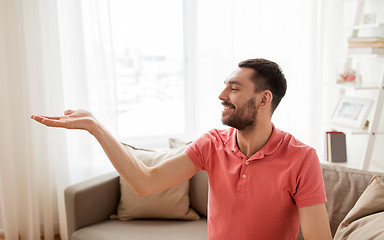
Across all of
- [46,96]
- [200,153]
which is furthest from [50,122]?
[46,96]

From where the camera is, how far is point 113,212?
8.39 feet

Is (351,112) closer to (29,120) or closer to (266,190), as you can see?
(266,190)

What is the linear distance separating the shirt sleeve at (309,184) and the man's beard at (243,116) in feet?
0.81

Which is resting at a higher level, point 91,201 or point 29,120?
point 29,120

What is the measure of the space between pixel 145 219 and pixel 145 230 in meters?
0.19

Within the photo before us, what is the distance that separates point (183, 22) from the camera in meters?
3.33

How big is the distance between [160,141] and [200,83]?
611 mm

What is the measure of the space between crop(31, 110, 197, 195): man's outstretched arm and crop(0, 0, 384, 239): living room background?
1505 millimetres

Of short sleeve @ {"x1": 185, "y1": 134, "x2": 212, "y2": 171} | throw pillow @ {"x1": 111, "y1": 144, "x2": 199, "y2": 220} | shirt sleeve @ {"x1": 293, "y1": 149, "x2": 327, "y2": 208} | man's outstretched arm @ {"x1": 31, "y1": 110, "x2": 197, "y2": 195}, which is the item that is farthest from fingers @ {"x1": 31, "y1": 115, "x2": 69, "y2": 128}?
throw pillow @ {"x1": 111, "y1": 144, "x2": 199, "y2": 220}

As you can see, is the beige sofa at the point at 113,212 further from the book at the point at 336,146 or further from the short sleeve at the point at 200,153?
the book at the point at 336,146

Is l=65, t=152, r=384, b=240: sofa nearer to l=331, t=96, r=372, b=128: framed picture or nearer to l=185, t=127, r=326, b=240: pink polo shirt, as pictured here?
l=185, t=127, r=326, b=240: pink polo shirt

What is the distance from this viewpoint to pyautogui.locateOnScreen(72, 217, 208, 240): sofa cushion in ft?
7.32

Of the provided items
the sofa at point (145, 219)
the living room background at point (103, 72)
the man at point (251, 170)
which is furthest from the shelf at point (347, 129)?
the man at point (251, 170)

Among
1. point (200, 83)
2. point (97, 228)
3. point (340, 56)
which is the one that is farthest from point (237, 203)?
point (340, 56)
